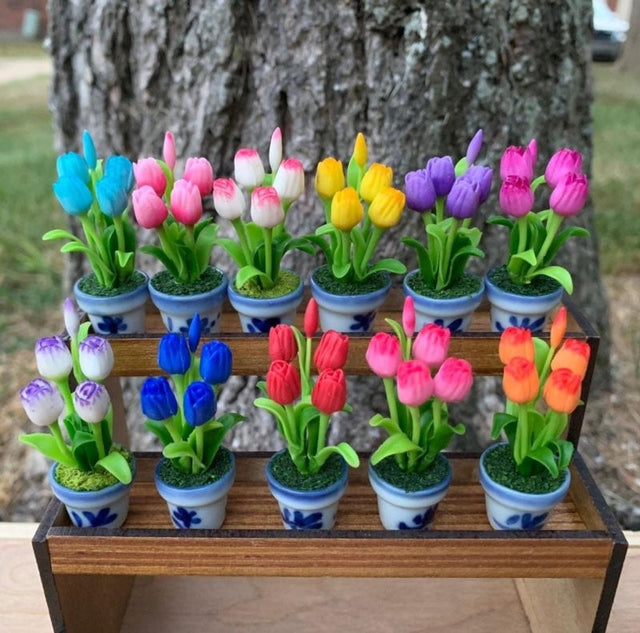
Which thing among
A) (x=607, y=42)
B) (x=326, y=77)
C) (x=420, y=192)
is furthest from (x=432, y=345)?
(x=607, y=42)

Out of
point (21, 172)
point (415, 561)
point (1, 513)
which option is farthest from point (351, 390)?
point (21, 172)

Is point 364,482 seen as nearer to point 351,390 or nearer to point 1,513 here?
point 351,390

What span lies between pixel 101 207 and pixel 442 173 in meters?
0.25

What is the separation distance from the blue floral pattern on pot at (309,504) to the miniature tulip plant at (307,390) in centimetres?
2

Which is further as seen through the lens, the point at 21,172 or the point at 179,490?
the point at 21,172

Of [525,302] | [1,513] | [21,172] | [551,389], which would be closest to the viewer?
[551,389]

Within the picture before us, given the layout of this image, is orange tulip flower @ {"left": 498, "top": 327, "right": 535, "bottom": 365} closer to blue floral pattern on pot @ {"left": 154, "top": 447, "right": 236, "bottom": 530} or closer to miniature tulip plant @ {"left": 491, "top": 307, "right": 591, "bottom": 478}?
miniature tulip plant @ {"left": 491, "top": 307, "right": 591, "bottom": 478}

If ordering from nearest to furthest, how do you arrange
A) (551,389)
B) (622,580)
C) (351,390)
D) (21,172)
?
(551,389) → (622,580) → (351,390) → (21,172)

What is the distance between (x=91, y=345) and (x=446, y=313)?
0.26 m

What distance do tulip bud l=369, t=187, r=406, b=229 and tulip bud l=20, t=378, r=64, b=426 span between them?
9.7 inches

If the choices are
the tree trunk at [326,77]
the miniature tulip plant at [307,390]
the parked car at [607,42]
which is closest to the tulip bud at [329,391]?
the miniature tulip plant at [307,390]

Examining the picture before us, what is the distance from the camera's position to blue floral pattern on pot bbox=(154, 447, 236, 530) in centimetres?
51

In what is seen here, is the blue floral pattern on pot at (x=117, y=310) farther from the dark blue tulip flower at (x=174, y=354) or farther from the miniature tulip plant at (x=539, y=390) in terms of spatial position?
the miniature tulip plant at (x=539, y=390)

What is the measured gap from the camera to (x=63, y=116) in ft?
3.00
